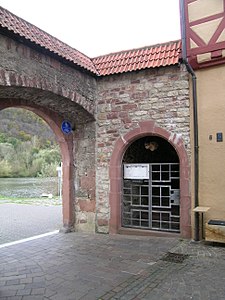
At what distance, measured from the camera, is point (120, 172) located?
6.98 meters

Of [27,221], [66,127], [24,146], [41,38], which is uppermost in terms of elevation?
[24,146]

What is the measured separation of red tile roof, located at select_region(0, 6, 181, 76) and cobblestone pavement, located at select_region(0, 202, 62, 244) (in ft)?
13.3

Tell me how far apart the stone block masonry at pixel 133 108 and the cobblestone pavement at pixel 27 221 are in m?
1.78

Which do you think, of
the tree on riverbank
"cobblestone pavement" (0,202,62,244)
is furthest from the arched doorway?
the tree on riverbank

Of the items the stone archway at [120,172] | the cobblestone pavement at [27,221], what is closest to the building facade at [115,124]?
the stone archway at [120,172]

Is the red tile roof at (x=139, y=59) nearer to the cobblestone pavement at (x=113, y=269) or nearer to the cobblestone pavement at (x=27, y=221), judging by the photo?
the cobblestone pavement at (x=113, y=269)

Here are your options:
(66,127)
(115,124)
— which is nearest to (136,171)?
(115,124)

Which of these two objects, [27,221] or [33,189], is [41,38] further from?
[33,189]

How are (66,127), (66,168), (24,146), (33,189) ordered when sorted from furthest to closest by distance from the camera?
A: (24,146) → (33,189) → (66,168) → (66,127)

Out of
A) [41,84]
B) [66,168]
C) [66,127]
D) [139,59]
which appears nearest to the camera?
[41,84]

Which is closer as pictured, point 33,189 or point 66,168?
point 66,168

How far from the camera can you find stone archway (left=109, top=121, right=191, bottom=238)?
6176 mm

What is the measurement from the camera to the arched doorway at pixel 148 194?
6672 millimetres

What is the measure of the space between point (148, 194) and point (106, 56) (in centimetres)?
341
